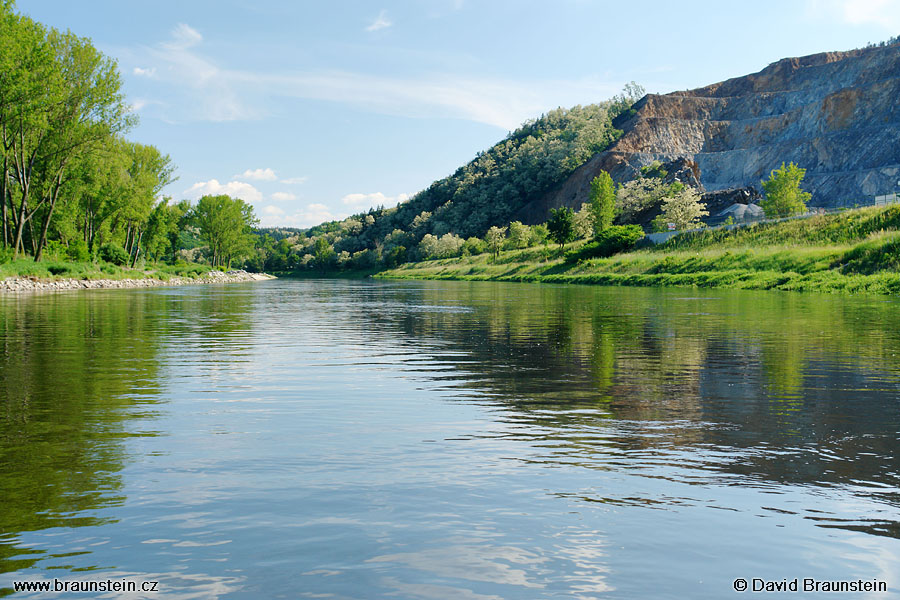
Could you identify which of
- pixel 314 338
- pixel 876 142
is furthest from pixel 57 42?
pixel 876 142

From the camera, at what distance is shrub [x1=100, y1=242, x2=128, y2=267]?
3346 inches

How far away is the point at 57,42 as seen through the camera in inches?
2239

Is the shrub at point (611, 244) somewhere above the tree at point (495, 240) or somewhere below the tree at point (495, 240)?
below

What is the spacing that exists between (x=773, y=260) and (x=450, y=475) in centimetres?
5834

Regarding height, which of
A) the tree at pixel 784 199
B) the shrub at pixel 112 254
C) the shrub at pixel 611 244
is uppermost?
the tree at pixel 784 199

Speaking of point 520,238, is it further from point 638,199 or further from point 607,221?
point 638,199

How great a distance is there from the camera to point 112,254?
280 ft

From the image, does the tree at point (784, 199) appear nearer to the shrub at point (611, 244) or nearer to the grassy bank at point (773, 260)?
the grassy bank at point (773, 260)

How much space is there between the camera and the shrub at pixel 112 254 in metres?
85.0

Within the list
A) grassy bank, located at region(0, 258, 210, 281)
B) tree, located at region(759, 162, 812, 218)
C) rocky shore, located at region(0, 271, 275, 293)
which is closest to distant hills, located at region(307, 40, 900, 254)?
tree, located at region(759, 162, 812, 218)

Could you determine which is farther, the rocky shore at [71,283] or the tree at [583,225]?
the tree at [583,225]

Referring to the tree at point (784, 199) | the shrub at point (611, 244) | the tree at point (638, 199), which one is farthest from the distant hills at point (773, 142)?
the shrub at point (611, 244)

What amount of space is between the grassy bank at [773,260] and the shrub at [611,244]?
73.0 inches

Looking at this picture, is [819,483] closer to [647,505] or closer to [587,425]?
[647,505]
